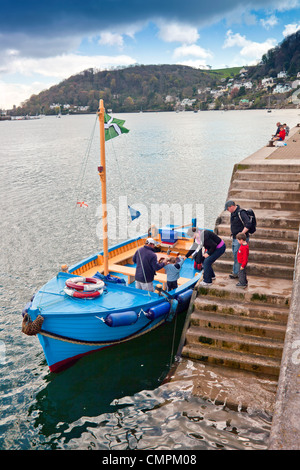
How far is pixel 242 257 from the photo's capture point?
9.59 meters

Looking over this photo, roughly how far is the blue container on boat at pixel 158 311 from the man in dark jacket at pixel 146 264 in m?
0.61

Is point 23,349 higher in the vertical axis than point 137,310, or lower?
lower

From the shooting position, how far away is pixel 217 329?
9.45m

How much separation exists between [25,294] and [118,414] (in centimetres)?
777

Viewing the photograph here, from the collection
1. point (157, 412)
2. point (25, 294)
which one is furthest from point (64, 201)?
point (157, 412)

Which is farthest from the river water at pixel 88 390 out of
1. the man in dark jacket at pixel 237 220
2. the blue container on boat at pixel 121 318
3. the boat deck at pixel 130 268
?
the man in dark jacket at pixel 237 220

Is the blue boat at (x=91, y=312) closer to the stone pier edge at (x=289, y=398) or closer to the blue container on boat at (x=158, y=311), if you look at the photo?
the blue container on boat at (x=158, y=311)

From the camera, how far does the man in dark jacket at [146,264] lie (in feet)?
34.0

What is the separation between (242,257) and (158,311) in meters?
2.67

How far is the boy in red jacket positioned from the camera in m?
9.37

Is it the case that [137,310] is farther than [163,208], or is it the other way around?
[163,208]

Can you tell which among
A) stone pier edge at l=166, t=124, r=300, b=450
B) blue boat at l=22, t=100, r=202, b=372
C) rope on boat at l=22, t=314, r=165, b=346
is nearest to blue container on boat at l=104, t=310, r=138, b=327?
blue boat at l=22, t=100, r=202, b=372

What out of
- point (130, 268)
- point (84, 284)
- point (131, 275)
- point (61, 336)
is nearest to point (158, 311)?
point (84, 284)
